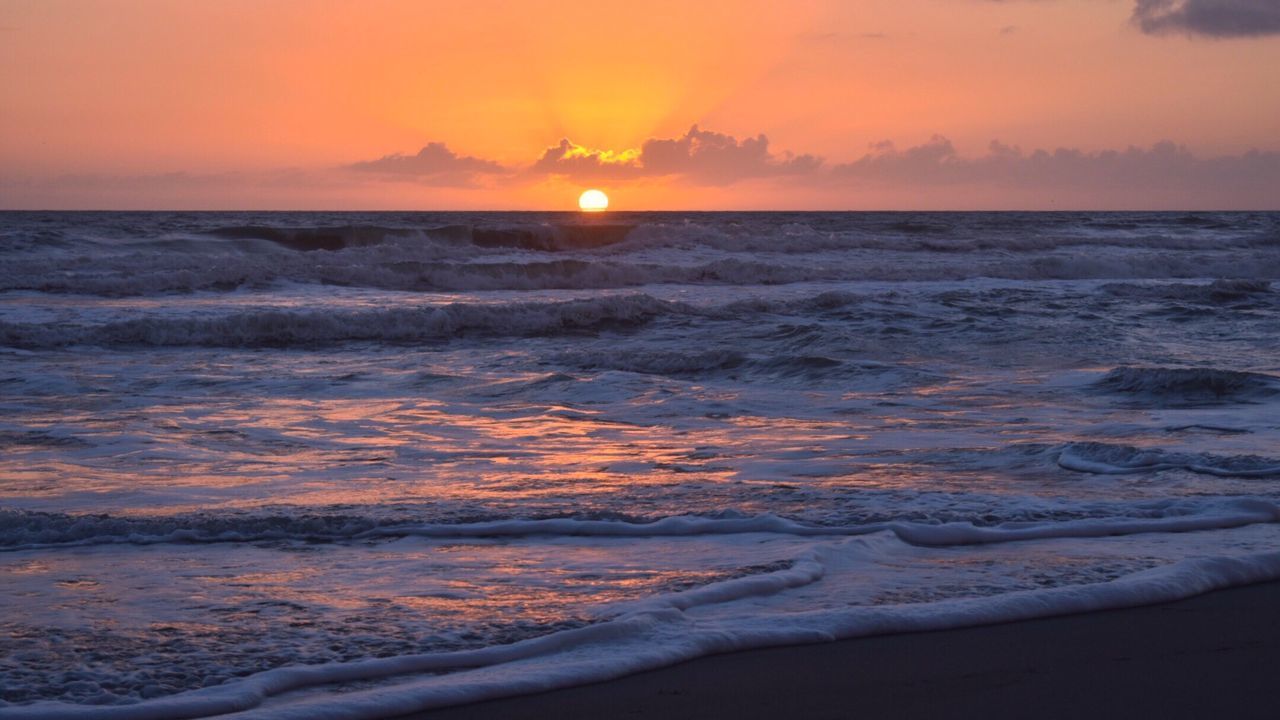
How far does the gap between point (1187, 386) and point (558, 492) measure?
5.66m

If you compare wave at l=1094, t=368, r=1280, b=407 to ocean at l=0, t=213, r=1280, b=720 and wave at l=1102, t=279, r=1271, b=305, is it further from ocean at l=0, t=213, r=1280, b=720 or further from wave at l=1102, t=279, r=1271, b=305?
wave at l=1102, t=279, r=1271, b=305

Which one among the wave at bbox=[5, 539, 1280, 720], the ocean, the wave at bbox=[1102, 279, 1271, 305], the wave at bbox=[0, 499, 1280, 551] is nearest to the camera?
the wave at bbox=[5, 539, 1280, 720]

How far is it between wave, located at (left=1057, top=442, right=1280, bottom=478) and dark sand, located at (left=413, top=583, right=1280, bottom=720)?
7.35ft

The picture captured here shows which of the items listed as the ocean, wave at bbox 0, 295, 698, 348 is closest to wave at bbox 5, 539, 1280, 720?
the ocean

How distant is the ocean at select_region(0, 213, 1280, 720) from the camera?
11.1 ft

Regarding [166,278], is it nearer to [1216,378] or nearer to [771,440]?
[771,440]

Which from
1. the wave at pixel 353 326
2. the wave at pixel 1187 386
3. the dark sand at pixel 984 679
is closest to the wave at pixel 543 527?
the dark sand at pixel 984 679

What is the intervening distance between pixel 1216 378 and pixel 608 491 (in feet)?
18.9

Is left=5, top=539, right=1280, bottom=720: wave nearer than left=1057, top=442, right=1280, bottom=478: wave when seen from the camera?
Yes

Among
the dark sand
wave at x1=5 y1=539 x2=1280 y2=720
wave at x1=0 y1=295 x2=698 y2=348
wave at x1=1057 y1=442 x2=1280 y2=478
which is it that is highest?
wave at x1=0 y1=295 x2=698 y2=348

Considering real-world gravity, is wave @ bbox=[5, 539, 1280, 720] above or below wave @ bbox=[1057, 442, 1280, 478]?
below

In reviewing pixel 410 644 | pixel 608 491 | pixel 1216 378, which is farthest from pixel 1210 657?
pixel 1216 378

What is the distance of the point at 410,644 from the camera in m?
3.35

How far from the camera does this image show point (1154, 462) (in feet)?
19.4
